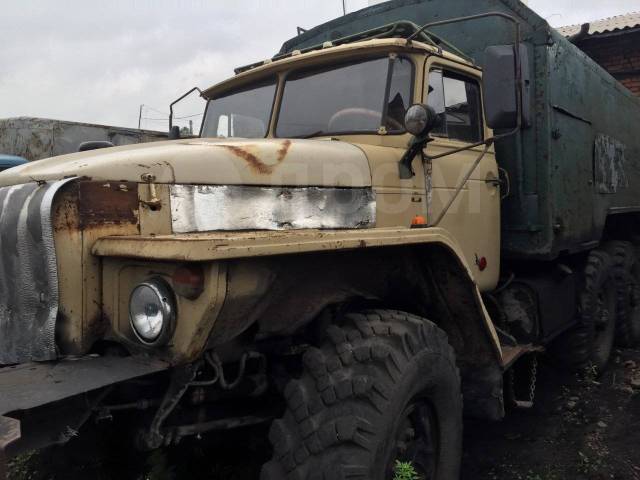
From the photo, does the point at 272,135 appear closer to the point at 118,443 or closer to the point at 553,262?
the point at 118,443

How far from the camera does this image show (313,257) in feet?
7.73

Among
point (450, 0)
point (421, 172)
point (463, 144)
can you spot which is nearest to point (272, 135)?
point (421, 172)

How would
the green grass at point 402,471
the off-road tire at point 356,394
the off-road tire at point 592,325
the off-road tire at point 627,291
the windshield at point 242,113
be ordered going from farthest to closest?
the off-road tire at point 627,291, the off-road tire at point 592,325, the windshield at point 242,113, the green grass at point 402,471, the off-road tire at point 356,394

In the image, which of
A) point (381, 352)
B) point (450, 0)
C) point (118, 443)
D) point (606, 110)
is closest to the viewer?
point (381, 352)

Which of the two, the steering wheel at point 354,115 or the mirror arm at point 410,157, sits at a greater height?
the steering wheel at point 354,115

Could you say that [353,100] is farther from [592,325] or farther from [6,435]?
[592,325]

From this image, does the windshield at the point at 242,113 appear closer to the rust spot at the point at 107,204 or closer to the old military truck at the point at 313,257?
the old military truck at the point at 313,257

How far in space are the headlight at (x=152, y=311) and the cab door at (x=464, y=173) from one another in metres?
1.77

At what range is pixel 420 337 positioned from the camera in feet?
8.32

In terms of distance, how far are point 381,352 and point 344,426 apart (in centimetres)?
Result: 36

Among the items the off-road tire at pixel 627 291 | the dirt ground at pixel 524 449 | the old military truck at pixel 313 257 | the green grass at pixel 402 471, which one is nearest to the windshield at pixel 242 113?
the old military truck at pixel 313 257

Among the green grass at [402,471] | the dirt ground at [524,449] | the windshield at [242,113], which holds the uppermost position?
the windshield at [242,113]

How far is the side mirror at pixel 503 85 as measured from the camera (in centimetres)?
289

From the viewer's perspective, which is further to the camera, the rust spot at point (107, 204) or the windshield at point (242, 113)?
the windshield at point (242, 113)
